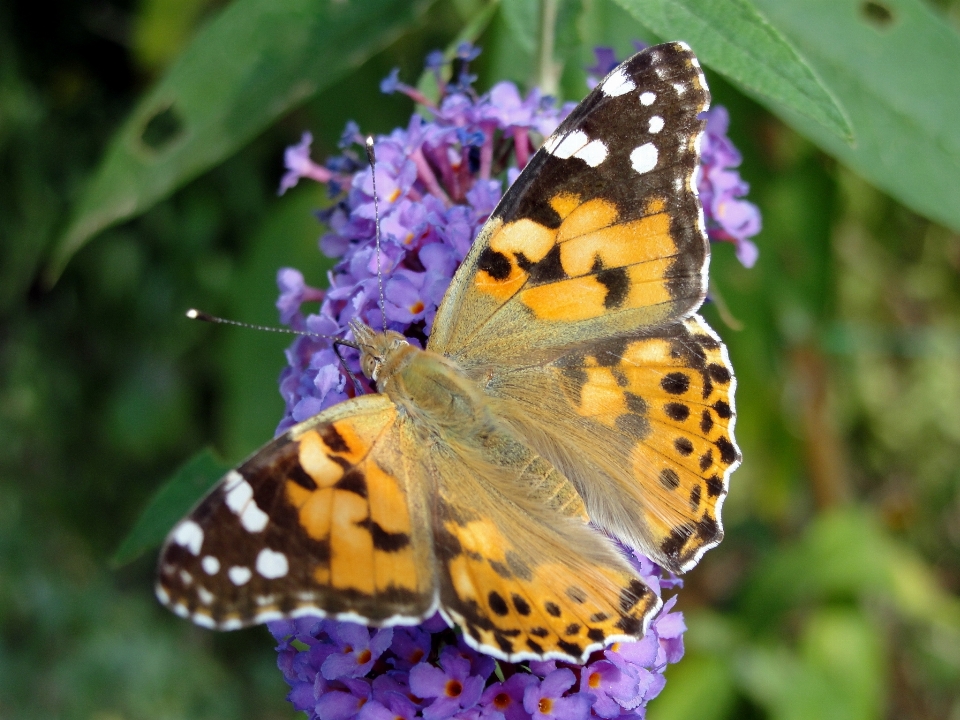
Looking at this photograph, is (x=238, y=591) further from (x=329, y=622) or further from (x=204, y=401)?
(x=204, y=401)

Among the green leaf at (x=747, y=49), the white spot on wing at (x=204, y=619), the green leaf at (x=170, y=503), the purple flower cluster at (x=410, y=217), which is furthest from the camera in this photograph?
the green leaf at (x=170, y=503)

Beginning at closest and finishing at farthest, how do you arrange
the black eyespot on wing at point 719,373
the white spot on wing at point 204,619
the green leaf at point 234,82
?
1. the white spot on wing at point 204,619
2. the black eyespot on wing at point 719,373
3. the green leaf at point 234,82

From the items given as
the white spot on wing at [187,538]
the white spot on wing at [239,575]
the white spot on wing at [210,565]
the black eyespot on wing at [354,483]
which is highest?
the white spot on wing at [187,538]

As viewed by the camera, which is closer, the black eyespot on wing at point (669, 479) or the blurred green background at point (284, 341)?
the black eyespot on wing at point (669, 479)

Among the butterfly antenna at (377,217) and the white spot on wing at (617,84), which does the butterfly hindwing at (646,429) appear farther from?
the white spot on wing at (617,84)

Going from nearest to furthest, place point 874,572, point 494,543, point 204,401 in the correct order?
point 494,543, point 874,572, point 204,401

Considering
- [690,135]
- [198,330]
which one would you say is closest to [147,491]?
[198,330]

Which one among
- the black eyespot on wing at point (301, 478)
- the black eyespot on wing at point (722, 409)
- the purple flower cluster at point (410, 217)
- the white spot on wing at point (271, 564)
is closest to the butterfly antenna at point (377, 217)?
the purple flower cluster at point (410, 217)

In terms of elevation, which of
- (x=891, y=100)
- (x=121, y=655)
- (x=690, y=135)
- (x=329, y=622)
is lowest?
(x=121, y=655)
